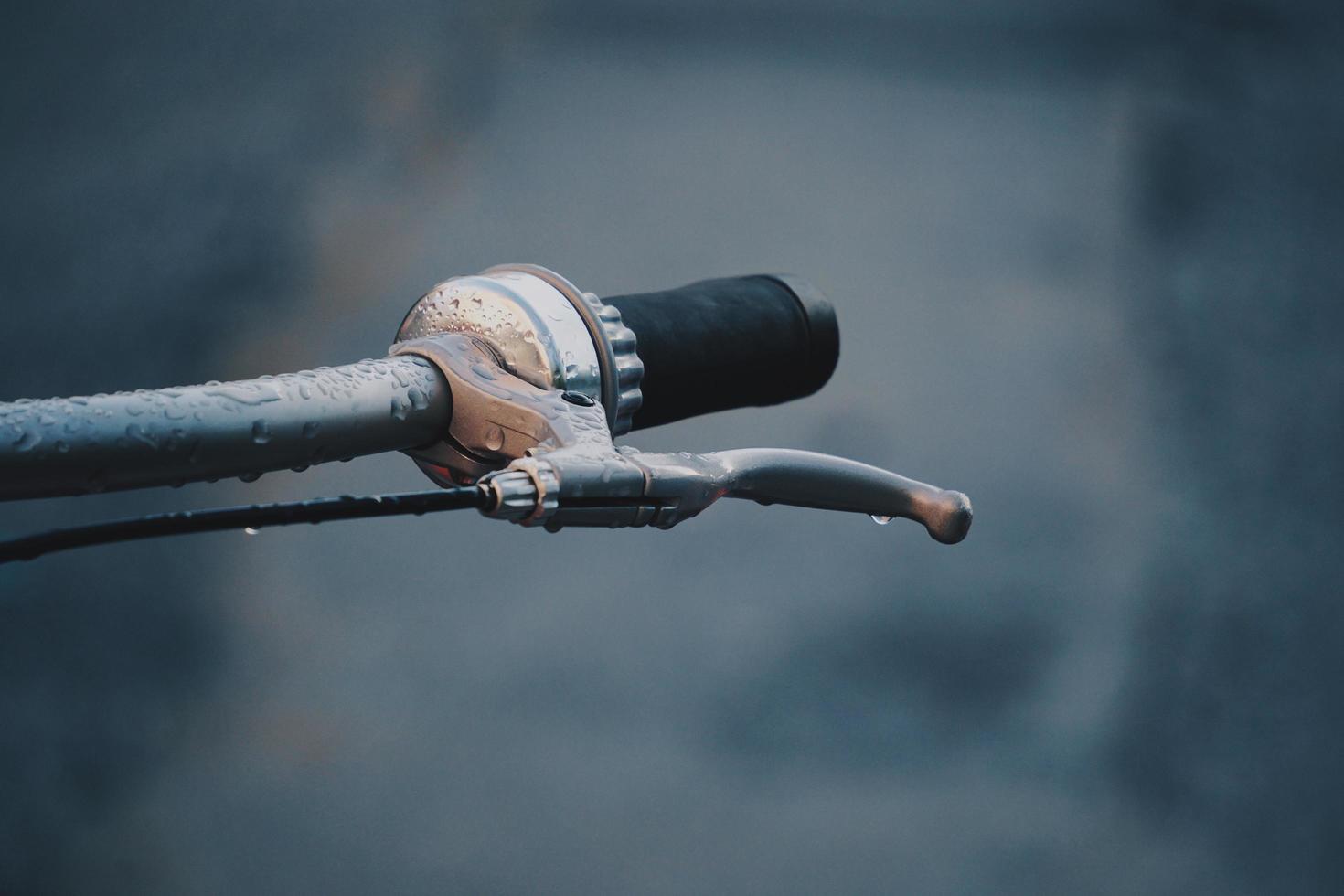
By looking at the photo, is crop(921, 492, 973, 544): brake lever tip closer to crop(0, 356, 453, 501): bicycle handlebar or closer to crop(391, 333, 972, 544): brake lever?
crop(391, 333, 972, 544): brake lever

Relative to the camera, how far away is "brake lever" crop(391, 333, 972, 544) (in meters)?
0.34

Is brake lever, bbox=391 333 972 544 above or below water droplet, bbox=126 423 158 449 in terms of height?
below

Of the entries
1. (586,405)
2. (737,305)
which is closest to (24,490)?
(586,405)

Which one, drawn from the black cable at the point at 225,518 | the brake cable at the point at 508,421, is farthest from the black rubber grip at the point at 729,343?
the black cable at the point at 225,518

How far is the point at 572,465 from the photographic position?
34 centimetres

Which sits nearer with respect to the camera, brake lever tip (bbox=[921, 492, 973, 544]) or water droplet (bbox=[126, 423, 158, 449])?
water droplet (bbox=[126, 423, 158, 449])

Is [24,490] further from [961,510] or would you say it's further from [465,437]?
[961,510]

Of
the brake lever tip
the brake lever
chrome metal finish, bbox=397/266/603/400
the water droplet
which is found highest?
chrome metal finish, bbox=397/266/603/400

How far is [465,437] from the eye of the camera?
1.27ft

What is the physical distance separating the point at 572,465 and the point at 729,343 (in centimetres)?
15

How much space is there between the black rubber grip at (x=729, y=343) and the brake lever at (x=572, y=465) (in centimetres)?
6

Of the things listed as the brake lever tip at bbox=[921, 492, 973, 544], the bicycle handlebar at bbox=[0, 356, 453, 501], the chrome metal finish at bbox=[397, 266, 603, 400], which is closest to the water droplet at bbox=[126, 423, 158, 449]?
the bicycle handlebar at bbox=[0, 356, 453, 501]

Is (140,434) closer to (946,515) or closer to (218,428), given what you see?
(218,428)

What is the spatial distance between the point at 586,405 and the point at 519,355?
29mm
